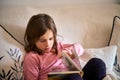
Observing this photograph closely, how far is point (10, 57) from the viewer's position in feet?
4.38

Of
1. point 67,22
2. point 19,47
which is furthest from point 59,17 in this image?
point 19,47

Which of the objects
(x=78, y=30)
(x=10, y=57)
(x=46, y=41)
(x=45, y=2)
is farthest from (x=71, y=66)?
(x=45, y=2)

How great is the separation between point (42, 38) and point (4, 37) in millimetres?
233

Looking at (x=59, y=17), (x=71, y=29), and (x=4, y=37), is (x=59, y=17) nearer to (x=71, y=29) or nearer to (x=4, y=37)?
(x=71, y=29)

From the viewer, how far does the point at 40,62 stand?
1.36 m

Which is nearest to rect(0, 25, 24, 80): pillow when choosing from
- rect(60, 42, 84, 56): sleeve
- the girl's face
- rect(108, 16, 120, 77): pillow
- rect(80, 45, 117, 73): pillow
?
the girl's face

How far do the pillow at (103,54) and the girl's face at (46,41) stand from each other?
0.26 metres

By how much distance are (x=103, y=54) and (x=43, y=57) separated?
15.7 inches

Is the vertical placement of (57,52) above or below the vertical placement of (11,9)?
below

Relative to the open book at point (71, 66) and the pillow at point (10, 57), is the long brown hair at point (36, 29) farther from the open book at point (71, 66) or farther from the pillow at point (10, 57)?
the open book at point (71, 66)

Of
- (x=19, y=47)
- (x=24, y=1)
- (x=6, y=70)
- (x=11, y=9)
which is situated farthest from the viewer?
(x=24, y=1)

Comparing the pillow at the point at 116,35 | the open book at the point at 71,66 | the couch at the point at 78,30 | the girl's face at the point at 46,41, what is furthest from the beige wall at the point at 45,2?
the open book at the point at 71,66

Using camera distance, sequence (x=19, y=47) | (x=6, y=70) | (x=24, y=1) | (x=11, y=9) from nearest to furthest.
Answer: (x=6, y=70)
(x=19, y=47)
(x=11, y=9)
(x=24, y=1)

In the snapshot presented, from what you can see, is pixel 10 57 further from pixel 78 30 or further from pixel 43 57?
pixel 78 30
